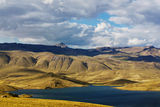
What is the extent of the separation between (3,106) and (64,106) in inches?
998

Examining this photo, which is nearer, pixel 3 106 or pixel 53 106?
pixel 3 106

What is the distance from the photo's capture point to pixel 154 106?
134m

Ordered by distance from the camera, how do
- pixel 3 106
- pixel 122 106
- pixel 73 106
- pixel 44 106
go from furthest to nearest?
pixel 122 106 < pixel 73 106 < pixel 44 106 < pixel 3 106

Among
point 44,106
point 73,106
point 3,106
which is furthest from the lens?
Answer: point 73,106

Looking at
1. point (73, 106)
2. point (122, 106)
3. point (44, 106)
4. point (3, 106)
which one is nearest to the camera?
point (3, 106)

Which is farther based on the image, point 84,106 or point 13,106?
point 84,106

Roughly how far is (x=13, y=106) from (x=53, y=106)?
53.8 ft

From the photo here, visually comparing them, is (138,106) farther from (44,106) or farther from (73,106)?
(44,106)

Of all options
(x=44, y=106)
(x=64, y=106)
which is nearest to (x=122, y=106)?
(x=64, y=106)

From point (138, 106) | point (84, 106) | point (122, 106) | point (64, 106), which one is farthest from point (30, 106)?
point (138, 106)

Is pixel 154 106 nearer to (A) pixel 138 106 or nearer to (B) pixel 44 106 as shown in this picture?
(A) pixel 138 106

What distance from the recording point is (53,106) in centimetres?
9262

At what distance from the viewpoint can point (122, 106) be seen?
128 metres

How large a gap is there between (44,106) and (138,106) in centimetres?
6508
